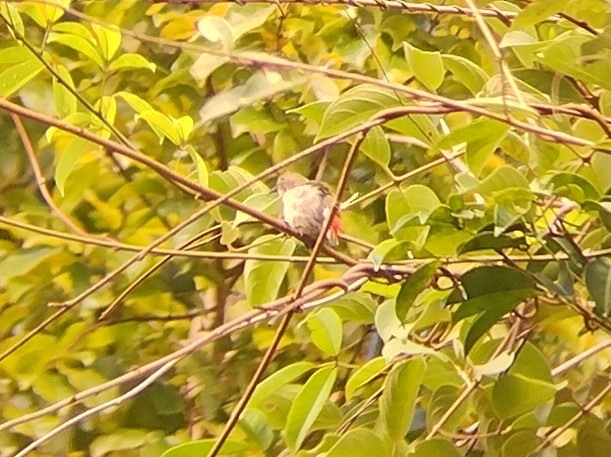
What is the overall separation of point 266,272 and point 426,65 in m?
0.23

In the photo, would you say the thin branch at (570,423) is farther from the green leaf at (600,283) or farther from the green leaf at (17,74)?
the green leaf at (17,74)

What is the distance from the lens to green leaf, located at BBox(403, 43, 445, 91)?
0.59 m

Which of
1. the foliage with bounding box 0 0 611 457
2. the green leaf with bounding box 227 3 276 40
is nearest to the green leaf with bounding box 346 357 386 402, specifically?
the foliage with bounding box 0 0 611 457

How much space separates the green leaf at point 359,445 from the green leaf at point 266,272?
0.19 metres

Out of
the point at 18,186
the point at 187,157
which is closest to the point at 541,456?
the point at 187,157

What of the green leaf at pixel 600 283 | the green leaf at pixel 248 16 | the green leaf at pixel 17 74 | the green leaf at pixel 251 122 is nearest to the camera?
the green leaf at pixel 600 283

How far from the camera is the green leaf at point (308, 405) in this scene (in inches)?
24.4

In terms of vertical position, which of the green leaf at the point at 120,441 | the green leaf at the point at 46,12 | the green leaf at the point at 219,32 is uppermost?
the green leaf at the point at 46,12

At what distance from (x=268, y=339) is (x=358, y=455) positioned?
46cm

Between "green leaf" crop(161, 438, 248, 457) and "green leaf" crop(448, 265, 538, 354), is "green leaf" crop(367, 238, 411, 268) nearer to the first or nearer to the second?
"green leaf" crop(448, 265, 538, 354)

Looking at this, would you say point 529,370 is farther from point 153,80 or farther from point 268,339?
point 153,80

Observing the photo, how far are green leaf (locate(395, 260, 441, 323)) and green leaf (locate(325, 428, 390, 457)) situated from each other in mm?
89

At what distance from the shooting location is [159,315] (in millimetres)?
1003

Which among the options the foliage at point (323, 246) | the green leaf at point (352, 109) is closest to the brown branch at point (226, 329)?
the foliage at point (323, 246)
